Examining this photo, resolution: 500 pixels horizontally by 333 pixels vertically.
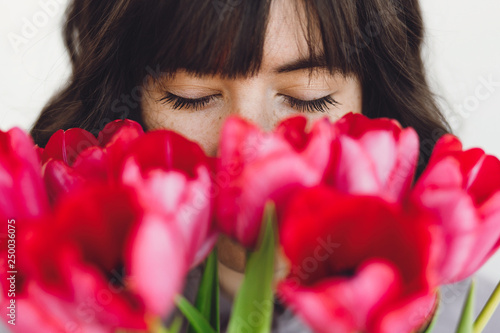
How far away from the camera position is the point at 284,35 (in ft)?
1.60

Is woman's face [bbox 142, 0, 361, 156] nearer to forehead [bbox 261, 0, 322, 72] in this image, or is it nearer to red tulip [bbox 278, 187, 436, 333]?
forehead [bbox 261, 0, 322, 72]

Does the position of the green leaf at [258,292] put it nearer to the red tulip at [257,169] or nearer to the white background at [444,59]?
the red tulip at [257,169]

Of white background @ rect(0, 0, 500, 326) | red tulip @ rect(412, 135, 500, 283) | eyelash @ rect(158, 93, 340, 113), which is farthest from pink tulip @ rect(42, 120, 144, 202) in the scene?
white background @ rect(0, 0, 500, 326)

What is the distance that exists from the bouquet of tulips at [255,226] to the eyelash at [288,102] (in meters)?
0.25

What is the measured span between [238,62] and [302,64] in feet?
0.21

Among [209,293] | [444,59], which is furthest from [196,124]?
[444,59]

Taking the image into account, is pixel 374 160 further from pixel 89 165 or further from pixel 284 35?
pixel 284 35

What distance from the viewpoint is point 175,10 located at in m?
0.51

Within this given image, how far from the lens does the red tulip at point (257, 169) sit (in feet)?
0.70

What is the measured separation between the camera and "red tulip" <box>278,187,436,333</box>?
0.19 m

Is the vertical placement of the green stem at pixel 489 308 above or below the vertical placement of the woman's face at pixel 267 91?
below

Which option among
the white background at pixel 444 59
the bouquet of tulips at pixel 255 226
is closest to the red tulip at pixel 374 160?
the bouquet of tulips at pixel 255 226

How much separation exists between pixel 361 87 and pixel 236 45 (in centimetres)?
20

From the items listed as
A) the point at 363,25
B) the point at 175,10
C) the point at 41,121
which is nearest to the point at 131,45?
the point at 175,10
